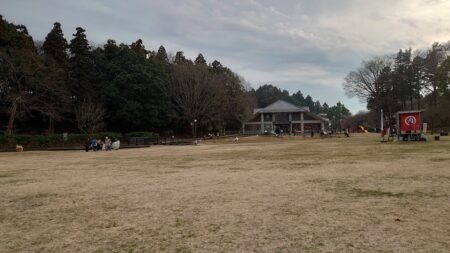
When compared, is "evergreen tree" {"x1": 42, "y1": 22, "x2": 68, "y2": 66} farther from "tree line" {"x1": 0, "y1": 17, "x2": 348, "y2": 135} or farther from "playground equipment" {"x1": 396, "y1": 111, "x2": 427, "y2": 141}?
"playground equipment" {"x1": 396, "y1": 111, "x2": 427, "y2": 141}

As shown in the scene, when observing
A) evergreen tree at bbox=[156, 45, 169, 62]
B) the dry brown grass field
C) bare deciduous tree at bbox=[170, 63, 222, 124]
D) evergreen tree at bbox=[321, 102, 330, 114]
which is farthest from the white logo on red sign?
evergreen tree at bbox=[321, 102, 330, 114]

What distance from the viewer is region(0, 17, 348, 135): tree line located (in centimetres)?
3347

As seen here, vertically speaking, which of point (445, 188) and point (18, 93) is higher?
point (18, 93)

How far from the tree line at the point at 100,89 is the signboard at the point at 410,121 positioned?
27.6 meters

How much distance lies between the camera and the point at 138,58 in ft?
147

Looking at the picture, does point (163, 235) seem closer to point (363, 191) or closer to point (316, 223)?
point (316, 223)

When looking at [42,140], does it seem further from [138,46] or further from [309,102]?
[309,102]

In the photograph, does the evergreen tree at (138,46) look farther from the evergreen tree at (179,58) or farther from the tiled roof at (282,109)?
the tiled roof at (282,109)

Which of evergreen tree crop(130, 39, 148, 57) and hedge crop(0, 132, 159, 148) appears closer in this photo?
hedge crop(0, 132, 159, 148)

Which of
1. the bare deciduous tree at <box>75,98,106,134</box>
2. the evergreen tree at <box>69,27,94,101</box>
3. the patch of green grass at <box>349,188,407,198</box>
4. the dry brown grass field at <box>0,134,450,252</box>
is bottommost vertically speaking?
the dry brown grass field at <box>0,134,450,252</box>

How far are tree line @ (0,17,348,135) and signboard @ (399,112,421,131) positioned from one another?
2762cm

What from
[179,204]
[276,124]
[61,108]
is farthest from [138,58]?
[179,204]

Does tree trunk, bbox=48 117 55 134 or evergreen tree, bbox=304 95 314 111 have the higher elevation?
evergreen tree, bbox=304 95 314 111

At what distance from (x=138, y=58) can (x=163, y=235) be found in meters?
42.9
